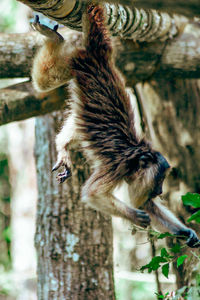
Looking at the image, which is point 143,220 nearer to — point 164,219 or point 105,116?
point 164,219

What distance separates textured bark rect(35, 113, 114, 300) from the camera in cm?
378

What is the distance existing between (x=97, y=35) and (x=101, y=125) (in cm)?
68

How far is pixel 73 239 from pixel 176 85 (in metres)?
2.19

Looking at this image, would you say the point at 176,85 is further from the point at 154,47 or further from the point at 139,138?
the point at 139,138

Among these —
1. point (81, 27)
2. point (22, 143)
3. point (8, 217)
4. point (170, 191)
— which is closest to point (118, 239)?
point (22, 143)

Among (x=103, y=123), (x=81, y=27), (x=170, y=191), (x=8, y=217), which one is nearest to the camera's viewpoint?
(x=81, y=27)

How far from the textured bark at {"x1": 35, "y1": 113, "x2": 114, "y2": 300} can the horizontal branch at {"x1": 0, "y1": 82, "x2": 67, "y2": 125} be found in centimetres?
44

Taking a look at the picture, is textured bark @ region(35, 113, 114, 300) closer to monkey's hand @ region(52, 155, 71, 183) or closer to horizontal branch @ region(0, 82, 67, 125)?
horizontal branch @ region(0, 82, 67, 125)

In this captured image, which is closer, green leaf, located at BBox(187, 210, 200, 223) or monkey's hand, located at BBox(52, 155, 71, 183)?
green leaf, located at BBox(187, 210, 200, 223)

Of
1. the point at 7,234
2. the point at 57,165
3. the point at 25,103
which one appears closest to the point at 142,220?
the point at 57,165

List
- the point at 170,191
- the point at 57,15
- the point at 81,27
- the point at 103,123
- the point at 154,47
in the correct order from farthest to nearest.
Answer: the point at 170,191, the point at 154,47, the point at 103,123, the point at 81,27, the point at 57,15

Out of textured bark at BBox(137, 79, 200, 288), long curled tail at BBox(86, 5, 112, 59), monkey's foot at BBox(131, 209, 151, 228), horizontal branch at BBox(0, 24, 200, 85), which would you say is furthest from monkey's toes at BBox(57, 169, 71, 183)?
textured bark at BBox(137, 79, 200, 288)

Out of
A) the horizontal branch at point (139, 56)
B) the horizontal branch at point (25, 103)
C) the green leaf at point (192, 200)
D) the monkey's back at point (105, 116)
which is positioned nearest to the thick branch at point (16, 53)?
the horizontal branch at point (139, 56)

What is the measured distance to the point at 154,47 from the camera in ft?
13.7
